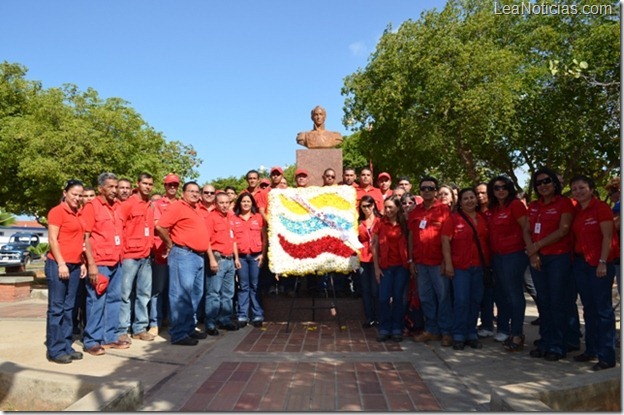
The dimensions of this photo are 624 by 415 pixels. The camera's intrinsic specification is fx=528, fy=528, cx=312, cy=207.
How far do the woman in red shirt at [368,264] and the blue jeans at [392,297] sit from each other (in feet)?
1.96

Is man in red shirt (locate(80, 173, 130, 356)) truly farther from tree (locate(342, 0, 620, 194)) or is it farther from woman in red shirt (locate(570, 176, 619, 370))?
tree (locate(342, 0, 620, 194))

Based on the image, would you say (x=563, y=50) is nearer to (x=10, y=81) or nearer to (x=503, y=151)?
(x=503, y=151)

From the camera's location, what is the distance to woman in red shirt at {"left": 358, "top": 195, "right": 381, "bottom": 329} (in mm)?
7105

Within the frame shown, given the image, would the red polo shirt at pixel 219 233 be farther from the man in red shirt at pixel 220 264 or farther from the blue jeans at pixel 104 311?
the blue jeans at pixel 104 311

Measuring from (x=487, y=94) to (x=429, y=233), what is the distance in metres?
13.9

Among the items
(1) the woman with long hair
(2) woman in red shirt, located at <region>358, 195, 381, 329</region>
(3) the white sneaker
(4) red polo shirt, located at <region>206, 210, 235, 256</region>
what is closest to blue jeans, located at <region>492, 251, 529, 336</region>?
(1) the woman with long hair

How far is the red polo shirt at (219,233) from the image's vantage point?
23.3 ft

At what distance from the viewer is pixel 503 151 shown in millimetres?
22625

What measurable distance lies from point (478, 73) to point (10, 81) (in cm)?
1531

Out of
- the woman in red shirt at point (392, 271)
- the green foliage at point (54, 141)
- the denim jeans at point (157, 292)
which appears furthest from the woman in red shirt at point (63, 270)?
the green foliage at point (54, 141)

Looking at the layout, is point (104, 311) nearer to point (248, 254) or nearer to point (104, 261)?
point (104, 261)

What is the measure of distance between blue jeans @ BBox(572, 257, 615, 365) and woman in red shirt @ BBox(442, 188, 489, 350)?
1175 mm

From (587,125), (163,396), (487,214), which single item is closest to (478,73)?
(587,125)

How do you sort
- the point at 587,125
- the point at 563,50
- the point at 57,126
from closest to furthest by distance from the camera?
1. the point at 57,126
2. the point at 587,125
3. the point at 563,50
